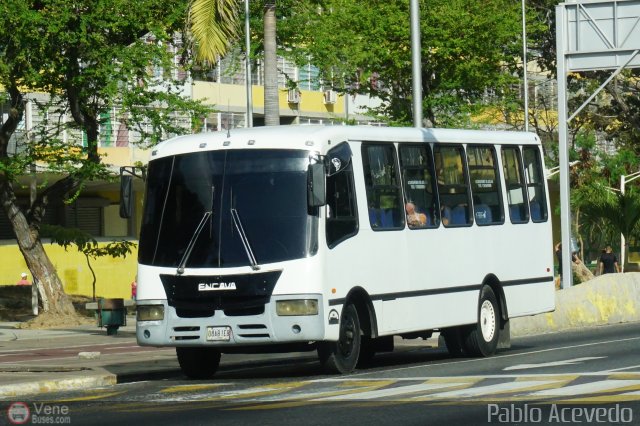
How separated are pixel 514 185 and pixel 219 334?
22.2 feet

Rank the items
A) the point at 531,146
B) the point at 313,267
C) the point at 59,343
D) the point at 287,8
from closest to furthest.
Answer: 1. the point at 313,267
2. the point at 531,146
3. the point at 59,343
4. the point at 287,8

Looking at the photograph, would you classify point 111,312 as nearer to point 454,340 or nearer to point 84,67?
point 84,67

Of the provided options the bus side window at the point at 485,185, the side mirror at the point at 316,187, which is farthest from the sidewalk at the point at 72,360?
the bus side window at the point at 485,185

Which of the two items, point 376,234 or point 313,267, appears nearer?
point 313,267

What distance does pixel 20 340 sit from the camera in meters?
32.2

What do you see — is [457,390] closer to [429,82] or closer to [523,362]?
[523,362]

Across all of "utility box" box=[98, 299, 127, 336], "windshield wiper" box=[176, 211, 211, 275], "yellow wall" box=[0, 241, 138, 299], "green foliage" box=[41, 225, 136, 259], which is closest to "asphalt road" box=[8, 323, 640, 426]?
"windshield wiper" box=[176, 211, 211, 275]

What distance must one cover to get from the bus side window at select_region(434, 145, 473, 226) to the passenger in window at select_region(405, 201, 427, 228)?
0.61 meters

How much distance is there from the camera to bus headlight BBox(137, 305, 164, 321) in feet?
62.0

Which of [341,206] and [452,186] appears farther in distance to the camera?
[452,186]

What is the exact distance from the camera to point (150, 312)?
1897cm

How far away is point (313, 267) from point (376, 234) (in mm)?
1729

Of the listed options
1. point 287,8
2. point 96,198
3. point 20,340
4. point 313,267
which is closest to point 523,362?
point 313,267

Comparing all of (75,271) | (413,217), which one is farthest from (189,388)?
(75,271)
